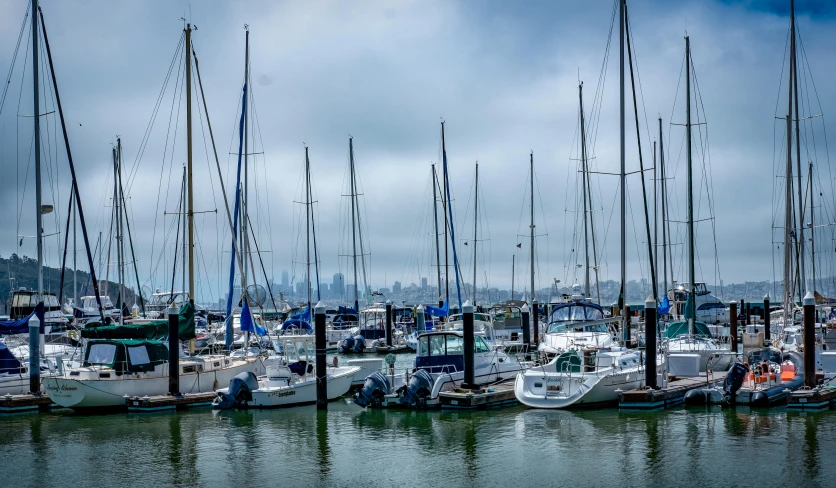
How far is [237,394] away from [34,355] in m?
6.99

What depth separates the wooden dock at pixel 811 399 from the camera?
2556 centimetres

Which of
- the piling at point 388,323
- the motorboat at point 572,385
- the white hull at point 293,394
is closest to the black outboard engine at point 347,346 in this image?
the piling at point 388,323

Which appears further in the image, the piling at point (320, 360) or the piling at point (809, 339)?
the piling at point (320, 360)

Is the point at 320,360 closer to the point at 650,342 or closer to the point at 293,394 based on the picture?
the point at 293,394

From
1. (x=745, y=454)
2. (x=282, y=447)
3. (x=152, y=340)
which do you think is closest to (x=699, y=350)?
(x=745, y=454)

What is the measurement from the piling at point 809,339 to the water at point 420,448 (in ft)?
6.93

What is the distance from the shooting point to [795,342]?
118 feet

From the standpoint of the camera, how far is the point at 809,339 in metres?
26.4

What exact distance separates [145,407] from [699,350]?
790 inches

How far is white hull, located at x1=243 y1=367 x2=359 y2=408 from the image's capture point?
28312 mm

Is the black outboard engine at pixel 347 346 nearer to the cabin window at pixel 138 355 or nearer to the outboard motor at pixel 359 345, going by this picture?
A: the outboard motor at pixel 359 345

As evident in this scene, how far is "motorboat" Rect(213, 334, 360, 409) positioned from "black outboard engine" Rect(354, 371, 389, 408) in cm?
182

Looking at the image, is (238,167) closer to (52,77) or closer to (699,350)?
(52,77)

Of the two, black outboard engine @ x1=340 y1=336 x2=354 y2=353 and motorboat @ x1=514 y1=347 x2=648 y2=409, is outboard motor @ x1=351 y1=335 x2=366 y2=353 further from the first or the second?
motorboat @ x1=514 y1=347 x2=648 y2=409
